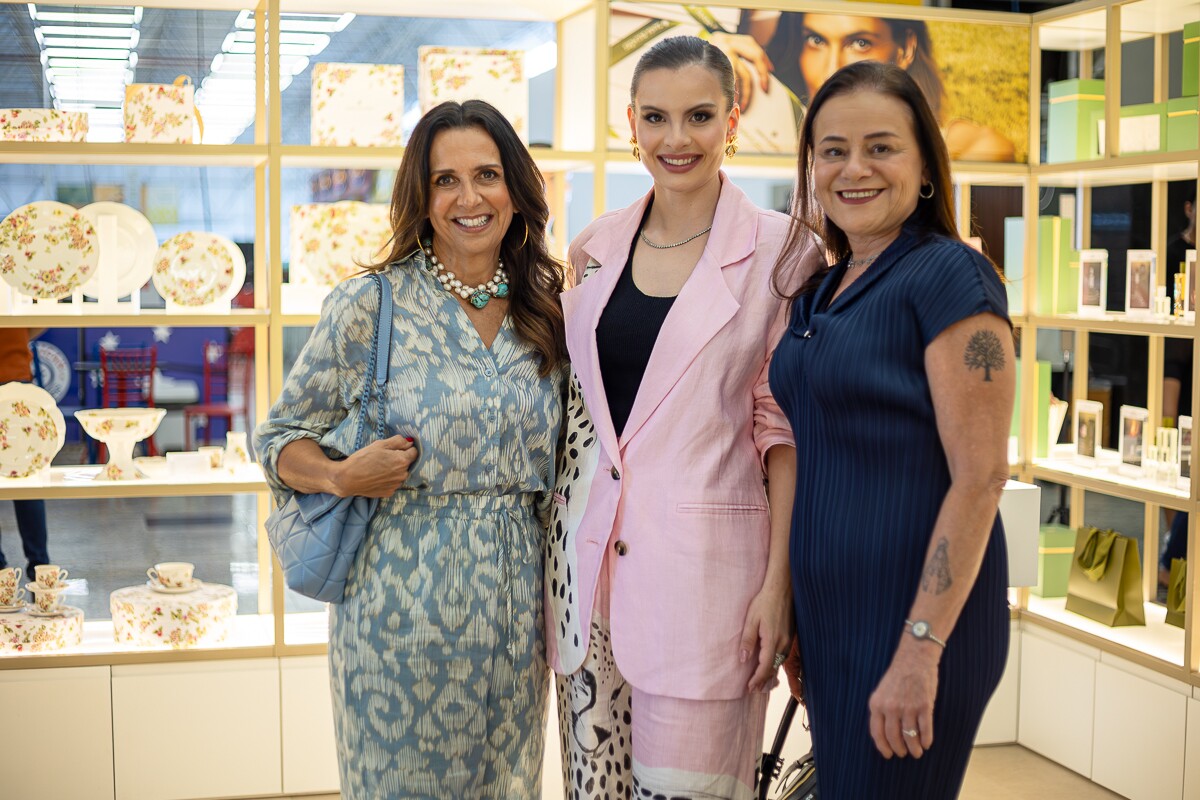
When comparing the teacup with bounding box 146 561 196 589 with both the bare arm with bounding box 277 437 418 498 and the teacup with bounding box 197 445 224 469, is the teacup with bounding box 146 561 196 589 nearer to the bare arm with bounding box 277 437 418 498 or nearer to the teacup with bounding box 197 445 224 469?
the teacup with bounding box 197 445 224 469

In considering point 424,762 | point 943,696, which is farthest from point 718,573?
point 424,762

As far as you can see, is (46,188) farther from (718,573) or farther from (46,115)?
(718,573)

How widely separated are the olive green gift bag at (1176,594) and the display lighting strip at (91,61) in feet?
11.8

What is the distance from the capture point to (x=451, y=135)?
218 cm

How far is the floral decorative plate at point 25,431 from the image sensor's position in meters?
3.54

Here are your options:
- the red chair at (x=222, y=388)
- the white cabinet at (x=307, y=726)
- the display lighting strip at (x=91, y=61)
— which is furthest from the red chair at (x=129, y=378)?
the white cabinet at (x=307, y=726)

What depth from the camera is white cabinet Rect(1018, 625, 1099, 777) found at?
12.4 feet

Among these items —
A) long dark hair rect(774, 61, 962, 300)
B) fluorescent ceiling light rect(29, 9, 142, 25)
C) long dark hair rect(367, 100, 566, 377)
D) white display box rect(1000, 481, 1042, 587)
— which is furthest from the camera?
fluorescent ceiling light rect(29, 9, 142, 25)

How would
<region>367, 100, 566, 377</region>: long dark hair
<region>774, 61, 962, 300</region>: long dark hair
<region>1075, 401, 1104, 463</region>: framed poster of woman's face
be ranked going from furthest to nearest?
<region>1075, 401, 1104, 463</region>: framed poster of woman's face, <region>367, 100, 566, 377</region>: long dark hair, <region>774, 61, 962, 300</region>: long dark hair

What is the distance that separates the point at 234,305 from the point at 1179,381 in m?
3.18

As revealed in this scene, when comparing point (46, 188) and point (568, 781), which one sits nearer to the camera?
point (568, 781)

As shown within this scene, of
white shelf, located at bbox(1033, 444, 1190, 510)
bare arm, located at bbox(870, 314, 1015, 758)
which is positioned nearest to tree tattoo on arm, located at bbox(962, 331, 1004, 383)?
bare arm, located at bbox(870, 314, 1015, 758)

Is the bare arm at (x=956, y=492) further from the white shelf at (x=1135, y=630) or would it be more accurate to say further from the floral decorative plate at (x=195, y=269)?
→ the floral decorative plate at (x=195, y=269)

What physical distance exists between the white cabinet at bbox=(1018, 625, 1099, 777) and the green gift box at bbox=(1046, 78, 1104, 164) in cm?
155
